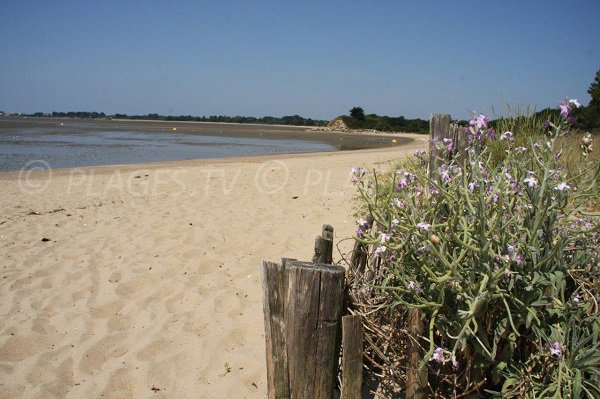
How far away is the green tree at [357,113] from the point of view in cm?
7347

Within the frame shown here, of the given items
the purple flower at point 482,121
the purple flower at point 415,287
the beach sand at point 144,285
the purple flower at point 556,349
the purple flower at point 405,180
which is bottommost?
the beach sand at point 144,285

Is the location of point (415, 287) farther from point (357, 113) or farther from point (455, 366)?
point (357, 113)

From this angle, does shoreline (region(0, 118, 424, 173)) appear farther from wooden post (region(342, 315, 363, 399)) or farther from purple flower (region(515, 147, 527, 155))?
purple flower (region(515, 147, 527, 155))

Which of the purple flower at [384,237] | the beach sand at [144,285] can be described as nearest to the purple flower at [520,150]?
the purple flower at [384,237]

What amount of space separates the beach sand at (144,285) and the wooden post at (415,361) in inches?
46.4

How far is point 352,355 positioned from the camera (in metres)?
2.28

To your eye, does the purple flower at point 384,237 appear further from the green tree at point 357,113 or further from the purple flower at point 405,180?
the green tree at point 357,113

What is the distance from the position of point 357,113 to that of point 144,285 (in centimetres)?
7191

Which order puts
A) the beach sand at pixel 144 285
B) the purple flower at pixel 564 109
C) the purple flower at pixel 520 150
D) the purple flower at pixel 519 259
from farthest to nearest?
Answer: 1. the beach sand at pixel 144 285
2. the purple flower at pixel 520 150
3. the purple flower at pixel 564 109
4. the purple flower at pixel 519 259

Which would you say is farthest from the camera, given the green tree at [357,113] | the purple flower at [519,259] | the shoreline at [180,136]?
the green tree at [357,113]

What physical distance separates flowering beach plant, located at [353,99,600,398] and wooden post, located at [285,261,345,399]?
29 centimetres

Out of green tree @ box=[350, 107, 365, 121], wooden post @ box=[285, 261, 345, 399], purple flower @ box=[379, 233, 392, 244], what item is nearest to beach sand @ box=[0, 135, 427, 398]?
wooden post @ box=[285, 261, 345, 399]

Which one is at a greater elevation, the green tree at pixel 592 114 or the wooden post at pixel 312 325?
the green tree at pixel 592 114

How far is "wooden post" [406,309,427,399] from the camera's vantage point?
2209mm
